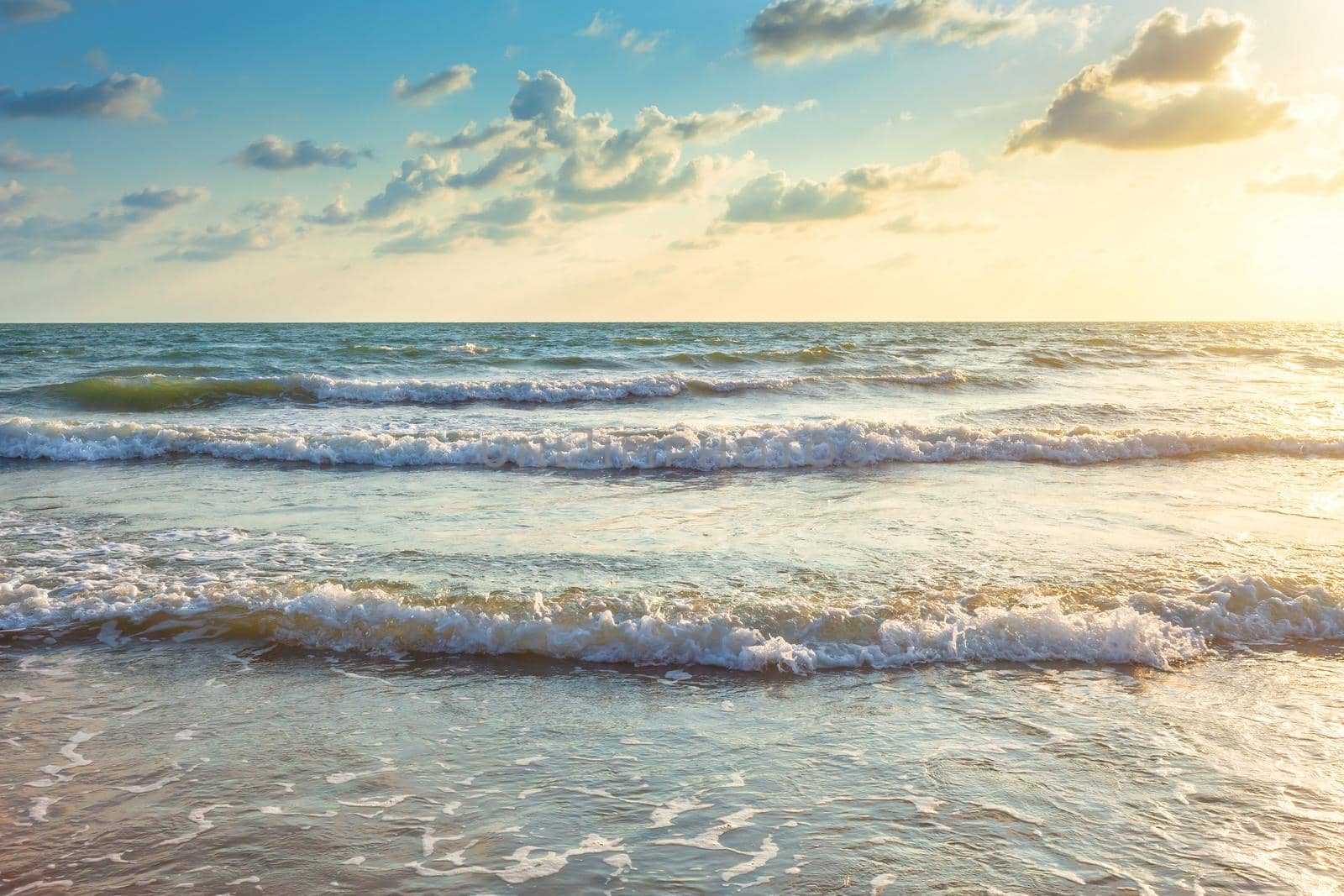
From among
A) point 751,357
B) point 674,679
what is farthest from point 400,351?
point 674,679

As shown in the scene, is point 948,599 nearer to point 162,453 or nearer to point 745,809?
point 745,809

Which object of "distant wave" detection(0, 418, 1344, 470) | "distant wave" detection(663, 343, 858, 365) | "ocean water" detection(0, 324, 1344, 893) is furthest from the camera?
"distant wave" detection(663, 343, 858, 365)

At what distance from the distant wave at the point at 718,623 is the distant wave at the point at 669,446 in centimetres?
710

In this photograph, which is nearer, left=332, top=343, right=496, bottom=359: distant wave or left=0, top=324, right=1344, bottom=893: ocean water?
left=0, top=324, right=1344, bottom=893: ocean water

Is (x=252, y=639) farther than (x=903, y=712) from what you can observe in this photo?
Yes

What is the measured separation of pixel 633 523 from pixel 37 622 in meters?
5.17

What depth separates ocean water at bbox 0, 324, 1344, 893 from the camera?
355 cm

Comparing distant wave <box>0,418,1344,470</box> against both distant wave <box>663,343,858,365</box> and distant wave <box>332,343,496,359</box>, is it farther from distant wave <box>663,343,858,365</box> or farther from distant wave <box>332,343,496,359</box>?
distant wave <box>332,343,496,359</box>

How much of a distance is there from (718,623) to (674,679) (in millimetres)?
619

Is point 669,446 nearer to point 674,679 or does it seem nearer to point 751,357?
point 674,679

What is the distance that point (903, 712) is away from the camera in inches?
191

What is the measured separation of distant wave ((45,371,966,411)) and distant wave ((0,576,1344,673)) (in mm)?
15650

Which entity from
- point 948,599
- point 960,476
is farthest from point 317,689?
point 960,476

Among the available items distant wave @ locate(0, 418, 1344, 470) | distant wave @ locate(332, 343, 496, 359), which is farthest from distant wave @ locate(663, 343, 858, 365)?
distant wave @ locate(0, 418, 1344, 470)
